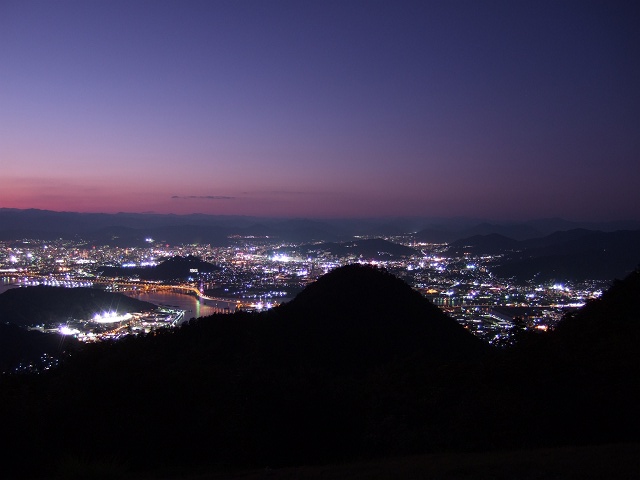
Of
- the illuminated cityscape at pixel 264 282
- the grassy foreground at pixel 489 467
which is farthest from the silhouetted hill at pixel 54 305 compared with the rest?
the grassy foreground at pixel 489 467

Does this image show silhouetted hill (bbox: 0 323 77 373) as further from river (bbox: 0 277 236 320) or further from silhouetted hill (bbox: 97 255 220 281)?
silhouetted hill (bbox: 97 255 220 281)

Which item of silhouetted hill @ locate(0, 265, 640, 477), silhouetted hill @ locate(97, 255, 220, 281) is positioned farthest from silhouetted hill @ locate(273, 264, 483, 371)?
silhouetted hill @ locate(97, 255, 220, 281)

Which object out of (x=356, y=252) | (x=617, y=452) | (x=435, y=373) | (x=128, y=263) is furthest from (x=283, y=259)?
(x=617, y=452)

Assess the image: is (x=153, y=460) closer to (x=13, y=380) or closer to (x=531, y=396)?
(x=13, y=380)

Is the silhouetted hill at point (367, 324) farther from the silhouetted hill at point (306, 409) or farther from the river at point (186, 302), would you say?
the river at point (186, 302)

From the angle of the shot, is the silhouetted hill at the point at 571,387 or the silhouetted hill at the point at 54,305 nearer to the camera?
the silhouetted hill at the point at 571,387

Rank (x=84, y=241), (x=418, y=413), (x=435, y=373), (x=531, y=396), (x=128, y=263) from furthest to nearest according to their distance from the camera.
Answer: (x=84, y=241)
(x=128, y=263)
(x=435, y=373)
(x=418, y=413)
(x=531, y=396)
